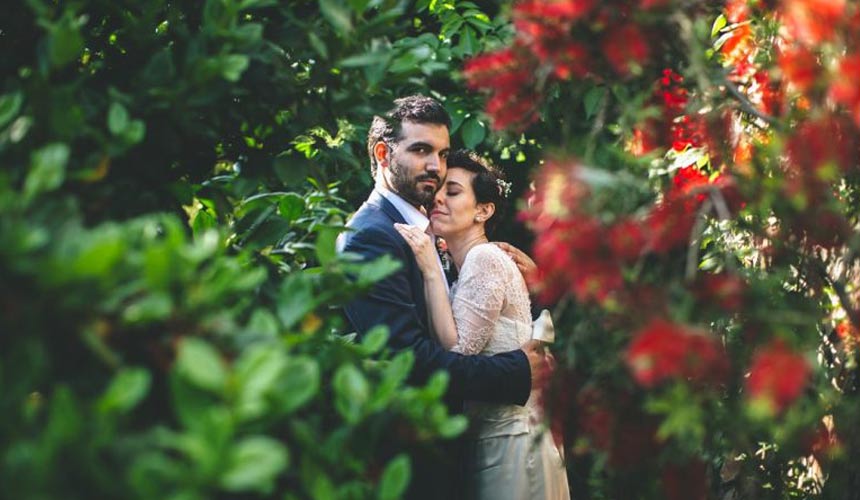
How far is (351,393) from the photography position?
1.47 metres

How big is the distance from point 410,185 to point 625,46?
2057 mm

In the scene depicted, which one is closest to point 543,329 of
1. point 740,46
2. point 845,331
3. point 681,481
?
point 845,331

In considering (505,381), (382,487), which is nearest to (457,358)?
(505,381)

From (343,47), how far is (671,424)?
1189 mm

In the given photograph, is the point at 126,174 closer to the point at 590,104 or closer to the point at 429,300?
the point at 429,300

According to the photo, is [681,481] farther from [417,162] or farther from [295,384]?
[417,162]

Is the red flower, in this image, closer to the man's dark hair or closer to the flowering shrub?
the flowering shrub

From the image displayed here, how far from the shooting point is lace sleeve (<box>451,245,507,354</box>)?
3.25 m

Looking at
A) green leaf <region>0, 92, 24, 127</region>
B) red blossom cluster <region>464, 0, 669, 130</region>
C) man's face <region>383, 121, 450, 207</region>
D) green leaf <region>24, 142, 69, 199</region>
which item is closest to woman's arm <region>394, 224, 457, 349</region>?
man's face <region>383, 121, 450, 207</region>

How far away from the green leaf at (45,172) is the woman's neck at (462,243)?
252 centimetres

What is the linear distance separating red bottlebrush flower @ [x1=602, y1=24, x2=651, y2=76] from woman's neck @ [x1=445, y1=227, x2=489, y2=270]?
2.24 meters

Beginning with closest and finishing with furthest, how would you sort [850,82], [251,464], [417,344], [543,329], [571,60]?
[251,464], [850,82], [571,60], [417,344], [543,329]

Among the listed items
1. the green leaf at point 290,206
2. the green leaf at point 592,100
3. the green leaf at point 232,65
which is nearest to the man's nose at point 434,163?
the green leaf at point 592,100

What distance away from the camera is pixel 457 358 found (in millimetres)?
3086
